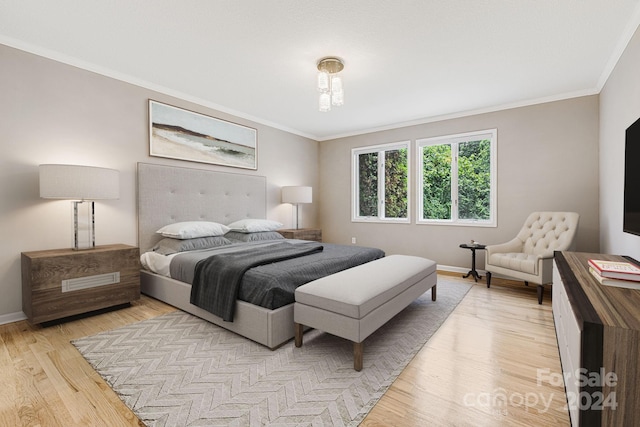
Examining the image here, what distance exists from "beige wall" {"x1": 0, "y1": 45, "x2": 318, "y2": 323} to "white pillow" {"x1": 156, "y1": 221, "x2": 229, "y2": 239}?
15.5 inches

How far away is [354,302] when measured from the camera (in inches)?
73.4

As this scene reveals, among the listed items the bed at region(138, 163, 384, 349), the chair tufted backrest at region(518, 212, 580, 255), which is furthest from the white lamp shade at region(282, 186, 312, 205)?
the chair tufted backrest at region(518, 212, 580, 255)

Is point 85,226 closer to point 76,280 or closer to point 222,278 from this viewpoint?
point 76,280

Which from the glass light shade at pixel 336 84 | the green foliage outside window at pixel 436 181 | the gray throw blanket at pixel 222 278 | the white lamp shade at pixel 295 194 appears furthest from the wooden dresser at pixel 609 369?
the white lamp shade at pixel 295 194

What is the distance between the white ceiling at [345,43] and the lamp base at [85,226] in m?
1.42

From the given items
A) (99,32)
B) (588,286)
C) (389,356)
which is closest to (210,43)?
(99,32)

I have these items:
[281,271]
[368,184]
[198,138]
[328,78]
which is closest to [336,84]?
[328,78]

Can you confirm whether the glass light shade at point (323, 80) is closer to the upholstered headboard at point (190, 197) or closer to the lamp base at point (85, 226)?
the upholstered headboard at point (190, 197)

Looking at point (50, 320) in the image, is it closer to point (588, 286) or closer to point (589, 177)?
point (588, 286)

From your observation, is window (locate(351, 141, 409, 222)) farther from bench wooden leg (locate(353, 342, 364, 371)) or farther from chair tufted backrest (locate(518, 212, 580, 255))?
bench wooden leg (locate(353, 342, 364, 371))

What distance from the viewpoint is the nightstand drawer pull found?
2.52 m

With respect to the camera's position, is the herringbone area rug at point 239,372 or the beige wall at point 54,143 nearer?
the herringbone area rug at point 239,372

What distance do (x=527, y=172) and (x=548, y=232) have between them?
2.98 ft

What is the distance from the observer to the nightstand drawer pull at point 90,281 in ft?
8.25
